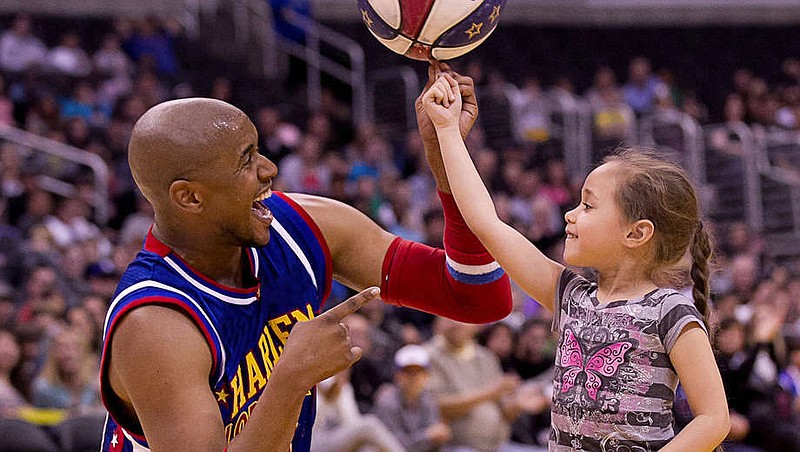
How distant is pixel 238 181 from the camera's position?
289 cm

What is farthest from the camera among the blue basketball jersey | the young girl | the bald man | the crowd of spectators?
the crowd of spectators

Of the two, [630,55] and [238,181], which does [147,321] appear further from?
[630,55]

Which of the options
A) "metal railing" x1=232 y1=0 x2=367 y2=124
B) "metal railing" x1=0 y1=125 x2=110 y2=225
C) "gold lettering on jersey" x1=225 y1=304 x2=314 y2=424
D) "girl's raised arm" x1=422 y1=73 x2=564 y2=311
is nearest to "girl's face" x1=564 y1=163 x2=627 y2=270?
"girl's raised arm" x1=422 y1=73 x2=564 y2=311

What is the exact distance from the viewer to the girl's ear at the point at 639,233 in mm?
2846

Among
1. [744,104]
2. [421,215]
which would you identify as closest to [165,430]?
[421,215]

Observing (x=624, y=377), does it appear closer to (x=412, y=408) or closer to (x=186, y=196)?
(x=186, y=196)

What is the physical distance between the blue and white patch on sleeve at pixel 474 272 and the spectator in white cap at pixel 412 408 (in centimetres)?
428

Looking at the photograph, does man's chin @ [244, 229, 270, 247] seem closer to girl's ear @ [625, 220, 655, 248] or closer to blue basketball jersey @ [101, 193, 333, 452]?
blue basketball jersey @ [101, 193, 333, 452]

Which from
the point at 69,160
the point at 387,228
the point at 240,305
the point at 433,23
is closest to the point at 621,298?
the point at 433,23

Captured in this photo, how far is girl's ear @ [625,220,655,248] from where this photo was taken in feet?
9.34

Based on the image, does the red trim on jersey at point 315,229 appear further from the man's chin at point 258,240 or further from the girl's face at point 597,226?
the girl's face at point 597,226

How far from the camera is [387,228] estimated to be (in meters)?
11.0

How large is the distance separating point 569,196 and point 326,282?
396 inches

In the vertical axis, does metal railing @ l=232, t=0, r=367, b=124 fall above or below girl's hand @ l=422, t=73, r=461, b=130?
below
